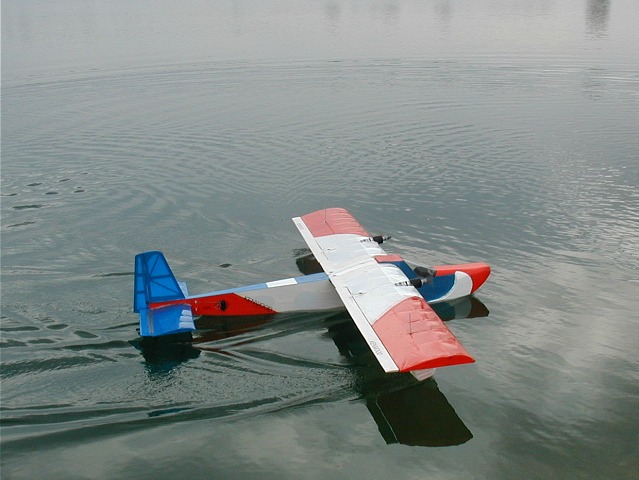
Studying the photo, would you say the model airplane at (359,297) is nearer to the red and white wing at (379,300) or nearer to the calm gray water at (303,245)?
the red and white wing at (379,300)

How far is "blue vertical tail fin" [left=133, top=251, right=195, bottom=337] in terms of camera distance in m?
22.9

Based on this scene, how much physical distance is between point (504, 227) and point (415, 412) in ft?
47.1

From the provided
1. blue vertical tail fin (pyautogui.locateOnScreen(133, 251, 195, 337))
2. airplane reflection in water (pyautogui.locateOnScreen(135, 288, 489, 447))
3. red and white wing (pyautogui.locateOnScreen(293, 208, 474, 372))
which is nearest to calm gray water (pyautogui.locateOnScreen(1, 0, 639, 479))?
airplane reflection in water (pyautogui.locateOnScreen(135, 288, 489, 447))

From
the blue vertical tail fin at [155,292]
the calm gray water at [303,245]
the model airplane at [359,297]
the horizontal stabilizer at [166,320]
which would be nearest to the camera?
the calm gray water at [303,245]

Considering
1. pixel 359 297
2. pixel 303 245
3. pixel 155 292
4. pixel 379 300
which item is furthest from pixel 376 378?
pixel 303 245

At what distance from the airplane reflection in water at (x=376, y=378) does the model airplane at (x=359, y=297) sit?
2.12 ft

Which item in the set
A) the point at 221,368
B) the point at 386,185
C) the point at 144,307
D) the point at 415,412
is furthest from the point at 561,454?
the point at 386,185

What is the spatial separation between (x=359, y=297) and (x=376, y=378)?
297cm

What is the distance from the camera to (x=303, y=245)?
1227 inches

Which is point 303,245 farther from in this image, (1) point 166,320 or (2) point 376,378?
(2) point 376,378

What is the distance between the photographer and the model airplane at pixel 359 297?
20.2 meters

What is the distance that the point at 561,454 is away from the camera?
734 inches

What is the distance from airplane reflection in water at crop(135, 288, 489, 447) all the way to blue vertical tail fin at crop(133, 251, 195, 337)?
83 centimetres

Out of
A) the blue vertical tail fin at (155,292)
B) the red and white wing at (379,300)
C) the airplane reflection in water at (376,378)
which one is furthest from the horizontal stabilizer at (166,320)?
the red and white wing at (379,300)
